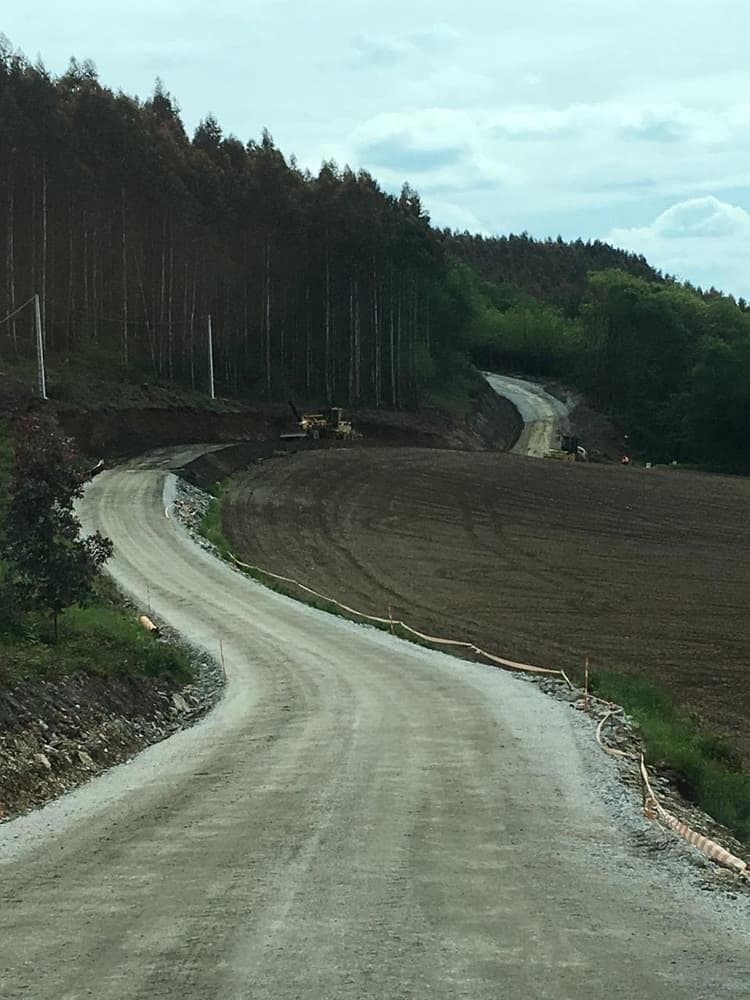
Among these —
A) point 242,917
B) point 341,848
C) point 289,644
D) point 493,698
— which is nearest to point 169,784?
point 341,848

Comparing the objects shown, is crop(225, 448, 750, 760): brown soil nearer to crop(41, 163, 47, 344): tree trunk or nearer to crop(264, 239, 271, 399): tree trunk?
crop(41, 163, 47, 344): tree trunk

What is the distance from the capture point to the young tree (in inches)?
705

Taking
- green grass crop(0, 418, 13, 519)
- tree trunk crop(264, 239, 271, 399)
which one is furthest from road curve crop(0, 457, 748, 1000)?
tree trunk crop(264, 239, 271, 399)

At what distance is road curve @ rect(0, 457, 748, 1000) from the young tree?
3.48m

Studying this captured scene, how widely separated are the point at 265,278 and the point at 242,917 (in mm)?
78711

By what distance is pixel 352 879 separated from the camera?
8352mm

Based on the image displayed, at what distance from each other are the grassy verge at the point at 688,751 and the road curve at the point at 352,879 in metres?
1.18

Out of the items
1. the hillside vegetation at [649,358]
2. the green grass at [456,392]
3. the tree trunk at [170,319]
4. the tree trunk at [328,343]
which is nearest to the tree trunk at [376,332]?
the tree trunk at [328,343]

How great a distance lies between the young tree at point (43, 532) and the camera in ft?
58.7

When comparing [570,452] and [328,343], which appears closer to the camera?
[570,452]

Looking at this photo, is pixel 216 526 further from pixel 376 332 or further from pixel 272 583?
pixel 376 332

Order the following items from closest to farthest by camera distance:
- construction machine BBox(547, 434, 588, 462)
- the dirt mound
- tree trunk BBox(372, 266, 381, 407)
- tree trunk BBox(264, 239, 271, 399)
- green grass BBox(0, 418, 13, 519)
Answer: the dirt mound → green grass BBox(0, 418, 13, 519) → construction machine BBox(547, 434, 588, 462) → tree trunk BBox(264, 239, 271, 399) → tree trunk BBox(372, 266, 381, 407)

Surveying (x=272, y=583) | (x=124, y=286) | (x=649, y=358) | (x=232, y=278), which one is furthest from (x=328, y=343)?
(x=272, y=583)

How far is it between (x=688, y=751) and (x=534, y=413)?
329 feet
